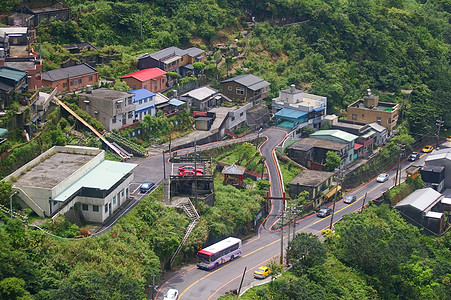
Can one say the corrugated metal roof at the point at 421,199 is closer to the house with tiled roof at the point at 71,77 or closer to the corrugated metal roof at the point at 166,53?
the corrugated metal roof at the point at 166,53

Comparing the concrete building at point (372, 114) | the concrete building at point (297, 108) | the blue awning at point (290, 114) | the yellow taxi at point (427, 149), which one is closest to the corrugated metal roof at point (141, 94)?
the blue awning at point (290, 114)

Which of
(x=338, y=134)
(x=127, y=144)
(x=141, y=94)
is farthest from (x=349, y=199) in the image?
(x=141, y=94)

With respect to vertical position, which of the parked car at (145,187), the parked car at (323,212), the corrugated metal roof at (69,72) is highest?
the corrugated metal roof at (69,72)

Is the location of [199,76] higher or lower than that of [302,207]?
higher

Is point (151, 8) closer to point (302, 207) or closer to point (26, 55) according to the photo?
point (26, 55)

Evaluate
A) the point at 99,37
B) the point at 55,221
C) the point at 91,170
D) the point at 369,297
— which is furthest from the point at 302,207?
the point at 99,37
